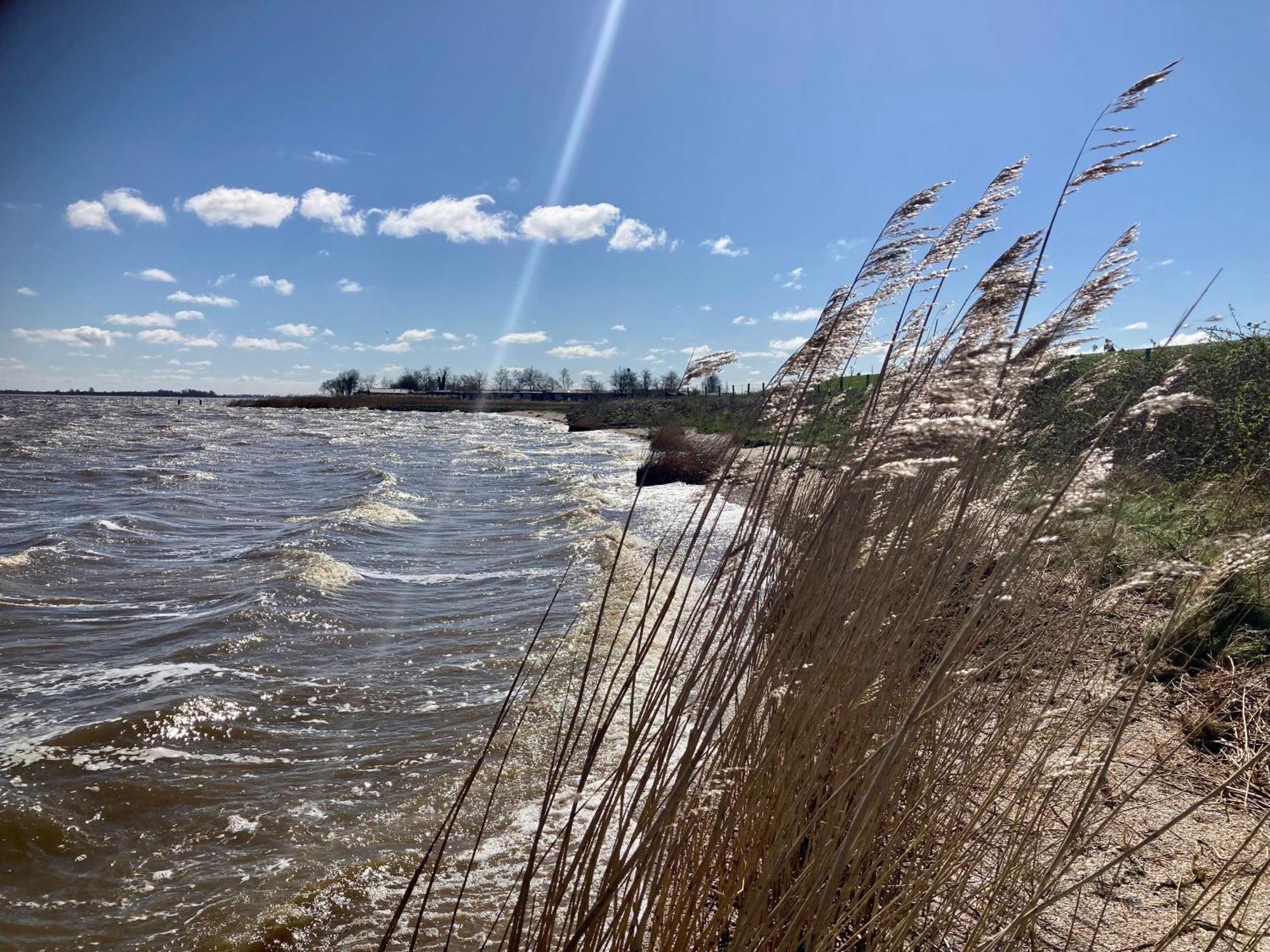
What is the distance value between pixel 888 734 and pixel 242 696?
4.81 meters

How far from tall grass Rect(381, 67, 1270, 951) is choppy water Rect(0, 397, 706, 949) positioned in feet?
2.76

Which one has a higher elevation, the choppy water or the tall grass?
the tall grass

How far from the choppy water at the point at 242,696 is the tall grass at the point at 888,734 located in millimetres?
842

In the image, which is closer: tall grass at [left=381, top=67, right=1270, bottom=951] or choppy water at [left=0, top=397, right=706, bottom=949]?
tall grass at [left=381, top=67, right=1270, bottom=951]

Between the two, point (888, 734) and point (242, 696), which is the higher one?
point (888, 734)

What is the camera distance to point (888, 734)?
2268 millimetres

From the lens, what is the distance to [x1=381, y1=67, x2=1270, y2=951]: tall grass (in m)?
1.52

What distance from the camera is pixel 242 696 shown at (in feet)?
17.3

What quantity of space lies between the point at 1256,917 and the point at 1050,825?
0.64m

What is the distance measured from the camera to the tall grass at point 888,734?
4.97ft

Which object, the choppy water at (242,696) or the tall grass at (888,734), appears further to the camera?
the choppy water at (242,696)

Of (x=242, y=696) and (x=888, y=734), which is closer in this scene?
(x=888, y=734)

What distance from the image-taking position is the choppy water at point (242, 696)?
317 cm

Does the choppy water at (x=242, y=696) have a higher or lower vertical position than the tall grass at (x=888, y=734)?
lower
